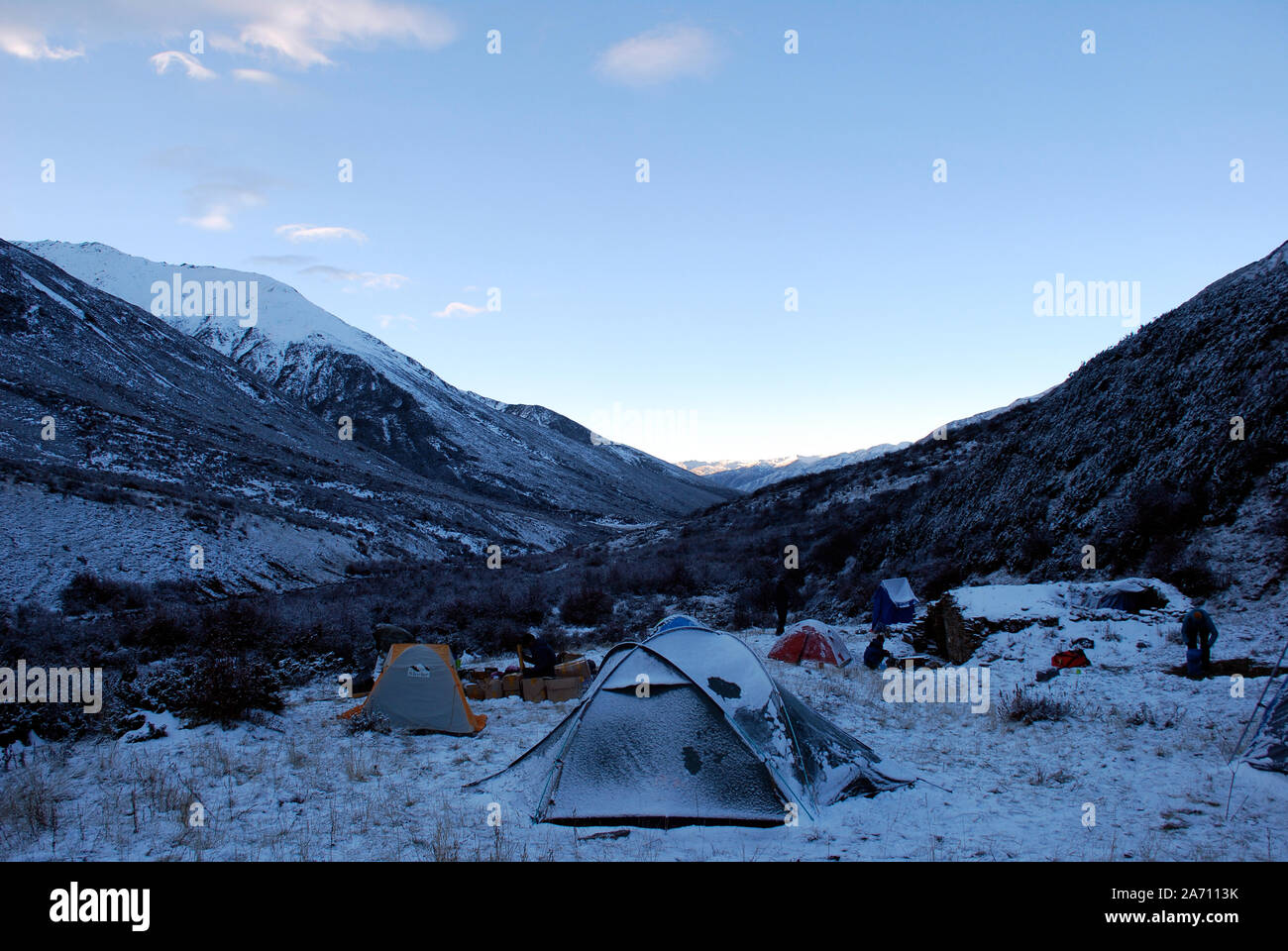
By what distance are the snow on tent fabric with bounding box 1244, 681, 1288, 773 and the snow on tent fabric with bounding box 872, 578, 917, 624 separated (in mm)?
10499

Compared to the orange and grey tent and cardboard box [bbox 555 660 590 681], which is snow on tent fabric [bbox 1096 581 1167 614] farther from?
the orange and grey tent

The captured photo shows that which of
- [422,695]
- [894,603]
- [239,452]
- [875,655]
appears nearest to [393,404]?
[239,452]

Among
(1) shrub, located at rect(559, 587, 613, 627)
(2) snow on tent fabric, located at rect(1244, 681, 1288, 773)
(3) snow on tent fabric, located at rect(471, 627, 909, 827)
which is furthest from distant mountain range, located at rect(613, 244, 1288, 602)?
(3) snow on tent fabric, located at rect(471, 627, 909, 827)

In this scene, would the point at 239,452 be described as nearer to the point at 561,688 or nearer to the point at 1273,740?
the point at 561,688

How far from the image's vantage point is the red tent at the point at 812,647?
15.0 metres

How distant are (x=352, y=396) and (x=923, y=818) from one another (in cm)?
11488

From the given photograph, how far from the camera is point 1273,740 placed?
21.9 feet

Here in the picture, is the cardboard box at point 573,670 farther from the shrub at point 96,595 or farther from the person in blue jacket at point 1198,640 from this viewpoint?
the shrub at point 96,595

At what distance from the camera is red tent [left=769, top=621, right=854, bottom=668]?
15000 mm

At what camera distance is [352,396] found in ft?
361

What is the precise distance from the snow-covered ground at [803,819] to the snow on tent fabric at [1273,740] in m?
0.17

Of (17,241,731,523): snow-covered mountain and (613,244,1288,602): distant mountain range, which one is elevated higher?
(17,241,731,523): snow-covered mountain

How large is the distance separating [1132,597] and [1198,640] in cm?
317
